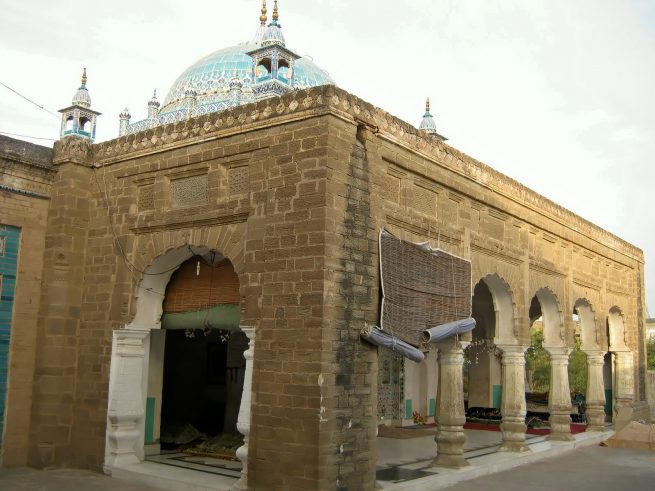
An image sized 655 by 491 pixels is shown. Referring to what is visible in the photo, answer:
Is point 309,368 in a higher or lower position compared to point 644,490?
higher

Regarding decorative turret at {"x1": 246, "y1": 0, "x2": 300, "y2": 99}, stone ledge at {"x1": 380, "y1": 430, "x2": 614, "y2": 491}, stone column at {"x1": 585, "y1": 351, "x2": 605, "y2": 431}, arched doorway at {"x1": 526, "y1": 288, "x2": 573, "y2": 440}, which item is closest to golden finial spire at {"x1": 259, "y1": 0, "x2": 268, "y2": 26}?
decorative turret at {"x1": 246, "y1": 0, "x2": 300, "y2": 99}

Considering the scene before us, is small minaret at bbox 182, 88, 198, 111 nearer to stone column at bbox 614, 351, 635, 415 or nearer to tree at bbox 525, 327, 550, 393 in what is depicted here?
stone column at bbox 614, 351, 635, 415

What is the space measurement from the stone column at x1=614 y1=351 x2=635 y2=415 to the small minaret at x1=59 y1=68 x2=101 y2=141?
43.9ft

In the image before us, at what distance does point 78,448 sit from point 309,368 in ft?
14.0

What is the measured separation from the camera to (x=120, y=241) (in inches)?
395

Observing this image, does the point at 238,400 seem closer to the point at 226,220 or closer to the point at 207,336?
the point at 207,336

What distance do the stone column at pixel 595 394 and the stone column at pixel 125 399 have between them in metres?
10.3

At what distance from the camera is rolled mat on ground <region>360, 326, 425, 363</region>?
809cm

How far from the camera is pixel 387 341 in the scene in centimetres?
819

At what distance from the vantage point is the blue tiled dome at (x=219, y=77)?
16.9 metres

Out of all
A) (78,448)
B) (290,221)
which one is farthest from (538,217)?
(78,448)

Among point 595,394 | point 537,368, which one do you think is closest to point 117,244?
point 595,394

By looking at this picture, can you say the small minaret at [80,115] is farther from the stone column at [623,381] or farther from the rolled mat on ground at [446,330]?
the stone column at [623,381]

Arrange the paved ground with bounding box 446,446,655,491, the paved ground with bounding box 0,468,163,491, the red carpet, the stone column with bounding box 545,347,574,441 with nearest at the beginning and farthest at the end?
1. the paved ground with bounding box 0,468,163,491
2. the paved ground with bounding box 446,446,655,491
3. the stone column with bounding box 545,347,574,441
4. the red carpet
